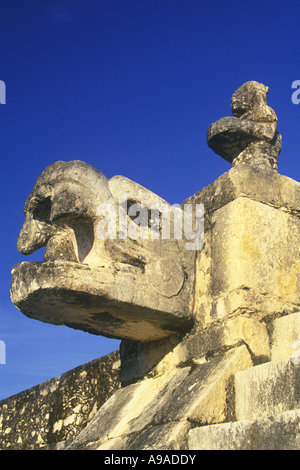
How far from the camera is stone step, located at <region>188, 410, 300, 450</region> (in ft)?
8.84

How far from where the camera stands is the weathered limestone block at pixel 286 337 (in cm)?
370

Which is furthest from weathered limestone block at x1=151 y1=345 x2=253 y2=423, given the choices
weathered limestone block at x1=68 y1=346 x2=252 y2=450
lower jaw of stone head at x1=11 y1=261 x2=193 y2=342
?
lower jaw of stone head at x1=11 y1=261 x2=193 y2=342

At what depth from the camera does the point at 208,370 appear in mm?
3729

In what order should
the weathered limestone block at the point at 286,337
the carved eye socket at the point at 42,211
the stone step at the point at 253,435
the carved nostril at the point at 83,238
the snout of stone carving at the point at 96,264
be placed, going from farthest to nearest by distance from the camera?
1. the carved eye socket at the point at 42,211
2. the carved nostril at the point at 83,238
3. the snout of stone carving at the point at 96,264
4. the weathered limestone block at the point at 286,337
5. the stone step at the point at 253,435

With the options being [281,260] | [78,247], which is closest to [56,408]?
[78,247]

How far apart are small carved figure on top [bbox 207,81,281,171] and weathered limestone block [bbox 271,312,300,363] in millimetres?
1162

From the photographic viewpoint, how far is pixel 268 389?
3.20 metres

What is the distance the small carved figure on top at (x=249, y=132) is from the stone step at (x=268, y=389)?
1.65 m

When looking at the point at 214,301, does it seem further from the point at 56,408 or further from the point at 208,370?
the point at 56,408

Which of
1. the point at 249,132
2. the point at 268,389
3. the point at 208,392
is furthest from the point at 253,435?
the point at 249,132

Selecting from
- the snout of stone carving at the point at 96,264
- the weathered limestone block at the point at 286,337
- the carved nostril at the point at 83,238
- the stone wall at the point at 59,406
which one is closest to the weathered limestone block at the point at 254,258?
the weathered limestone block at the point at 286,337

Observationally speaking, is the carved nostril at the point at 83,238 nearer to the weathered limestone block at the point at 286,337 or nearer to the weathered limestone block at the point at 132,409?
A: the weathered limestone block at the point at 132,409

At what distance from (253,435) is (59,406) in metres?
3.10
